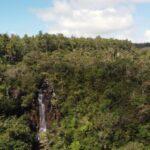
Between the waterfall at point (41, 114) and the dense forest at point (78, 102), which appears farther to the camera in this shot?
the waterfall at point (41, 114)

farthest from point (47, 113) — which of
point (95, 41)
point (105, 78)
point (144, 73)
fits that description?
point (95, 41)

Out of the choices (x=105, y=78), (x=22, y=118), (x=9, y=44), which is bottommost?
(x=22, y=118)

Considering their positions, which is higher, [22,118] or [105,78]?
[105,78]

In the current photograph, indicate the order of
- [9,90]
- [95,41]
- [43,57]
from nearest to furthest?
1. [9,90]
2. [43,57]
3. [95,41]

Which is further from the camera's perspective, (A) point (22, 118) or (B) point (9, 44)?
(B) point (9, 44)

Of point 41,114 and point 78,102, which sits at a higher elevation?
point 78,102

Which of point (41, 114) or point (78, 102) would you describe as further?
point (41, 114)

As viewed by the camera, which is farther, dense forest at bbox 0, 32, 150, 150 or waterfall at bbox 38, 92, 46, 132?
waterfall at bbox 38, 92, 46, 132

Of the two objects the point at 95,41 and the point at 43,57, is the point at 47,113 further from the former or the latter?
the point at 95,41
